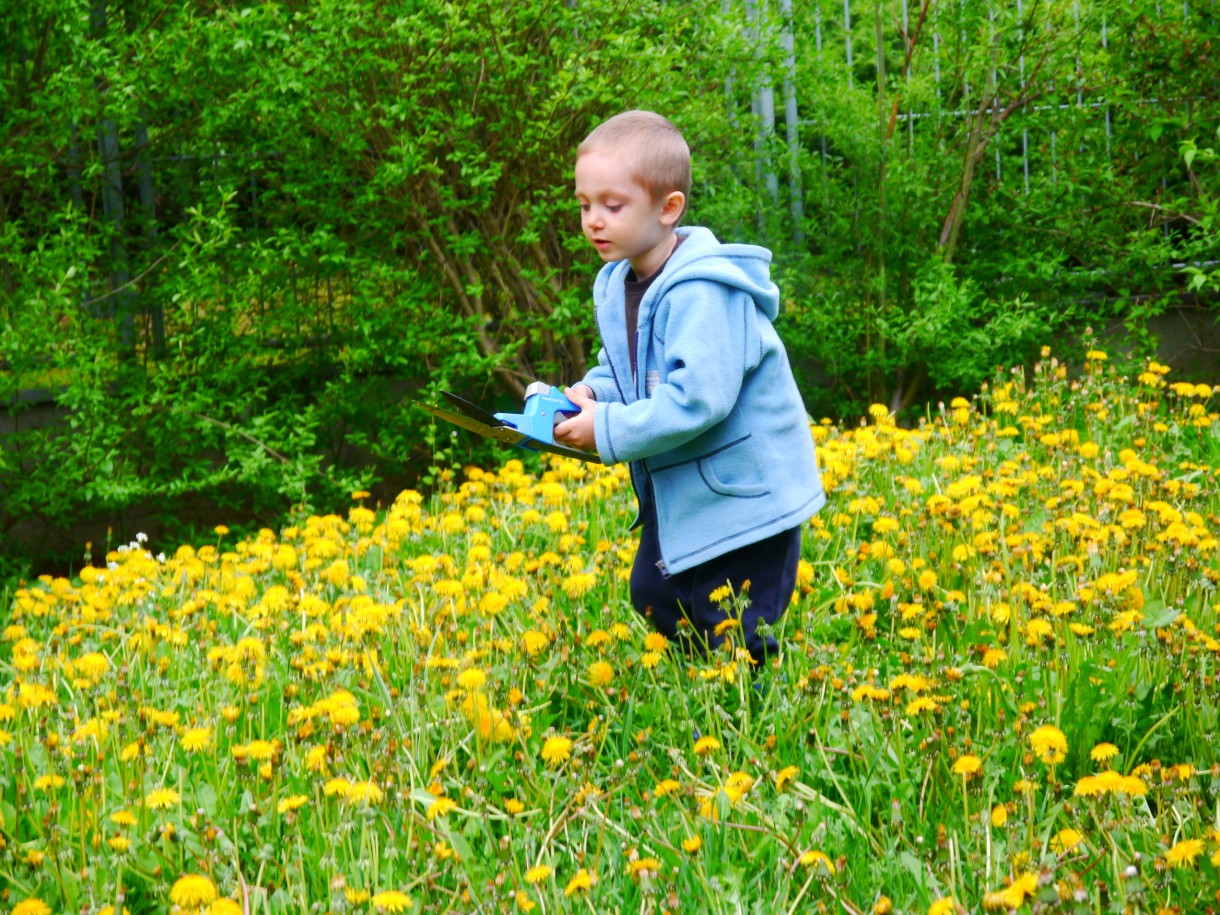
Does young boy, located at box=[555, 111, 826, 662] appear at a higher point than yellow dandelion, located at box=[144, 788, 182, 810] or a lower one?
higher

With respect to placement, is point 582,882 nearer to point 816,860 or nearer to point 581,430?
point 816,860

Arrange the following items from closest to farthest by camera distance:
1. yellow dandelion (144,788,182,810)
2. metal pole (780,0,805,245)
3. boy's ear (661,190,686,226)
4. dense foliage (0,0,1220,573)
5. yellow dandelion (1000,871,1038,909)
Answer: yellow dandelion (1000,871,1038,909)
yellow dandelion (144,788,182,810)
boy's ear (661,190,686,226)
dense foliage (0,0,1220,573)
metal pole (780,0,805,245)

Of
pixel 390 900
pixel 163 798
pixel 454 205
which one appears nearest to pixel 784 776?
pixel 390 900

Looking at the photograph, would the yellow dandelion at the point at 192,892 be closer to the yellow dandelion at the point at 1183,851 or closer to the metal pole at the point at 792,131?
the yellow dandelion at the point at 1183,851

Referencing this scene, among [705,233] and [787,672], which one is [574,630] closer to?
[787,672]

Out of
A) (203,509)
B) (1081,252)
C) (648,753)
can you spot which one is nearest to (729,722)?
(648,753)

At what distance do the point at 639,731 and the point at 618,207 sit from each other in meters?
1.08

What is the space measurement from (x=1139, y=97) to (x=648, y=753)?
5199mm

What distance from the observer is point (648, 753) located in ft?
8.14

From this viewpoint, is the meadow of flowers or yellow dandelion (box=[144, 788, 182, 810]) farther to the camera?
yellow dandelion (box=[144, 788, 182, 810])

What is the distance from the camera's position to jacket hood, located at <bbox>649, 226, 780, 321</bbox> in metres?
2.77

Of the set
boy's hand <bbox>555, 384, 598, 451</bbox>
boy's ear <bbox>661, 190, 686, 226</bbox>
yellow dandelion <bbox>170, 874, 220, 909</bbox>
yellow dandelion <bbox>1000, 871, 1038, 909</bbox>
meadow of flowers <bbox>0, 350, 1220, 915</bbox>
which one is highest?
boy's ear <bbox>661, 190, 686, 226</bbox>

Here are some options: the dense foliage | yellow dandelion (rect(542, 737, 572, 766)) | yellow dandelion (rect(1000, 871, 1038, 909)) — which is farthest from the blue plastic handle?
the dense foliage

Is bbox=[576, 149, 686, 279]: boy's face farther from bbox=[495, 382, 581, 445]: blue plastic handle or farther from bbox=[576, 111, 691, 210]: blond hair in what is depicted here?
bbox=[495, 382, 581, 445]: blue plastic handle
